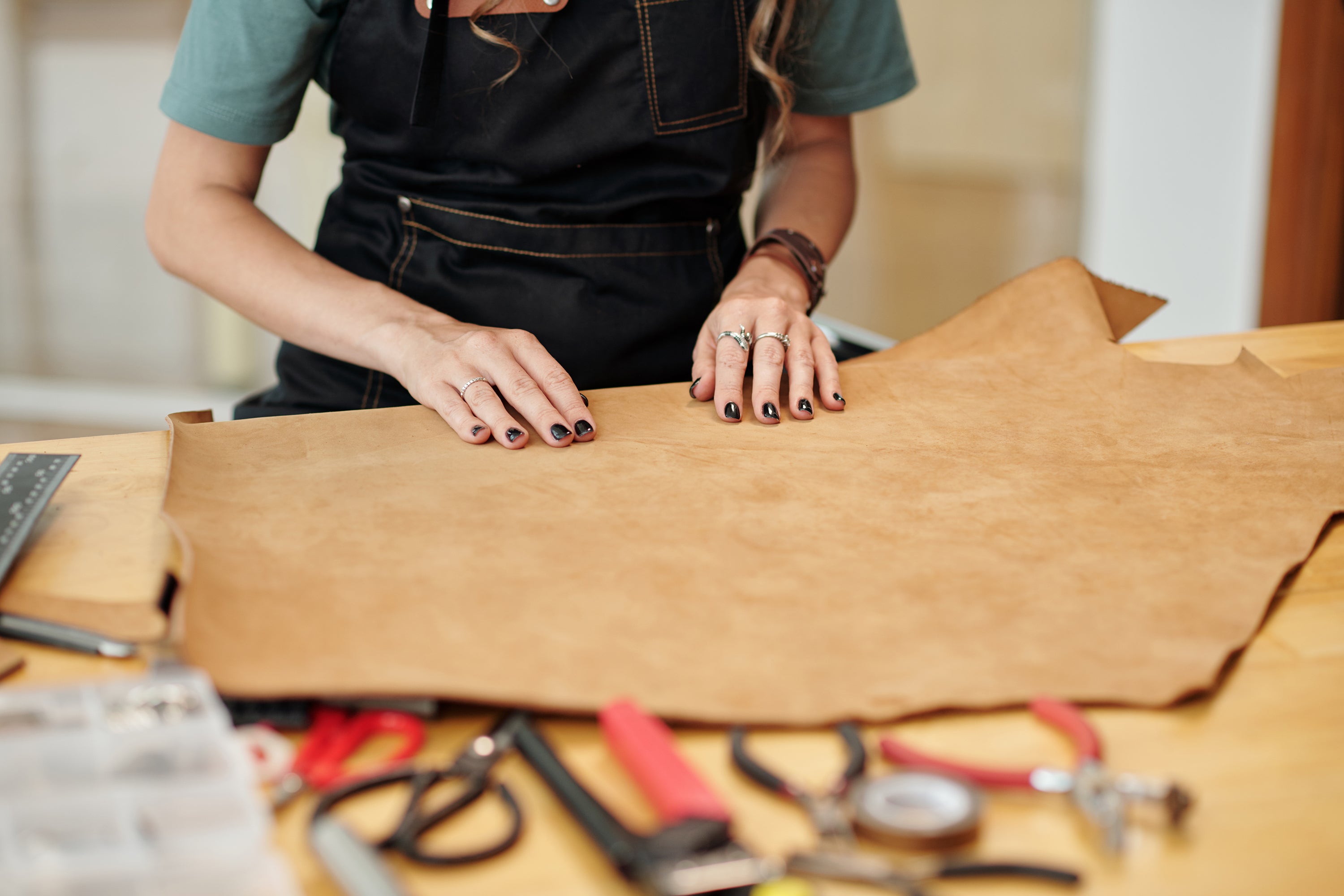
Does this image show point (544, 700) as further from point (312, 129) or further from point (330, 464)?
point (312, 129)

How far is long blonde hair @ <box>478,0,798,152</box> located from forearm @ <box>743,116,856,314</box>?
92 millimetres

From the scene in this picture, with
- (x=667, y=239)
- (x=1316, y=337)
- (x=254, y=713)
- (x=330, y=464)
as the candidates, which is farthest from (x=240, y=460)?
(x=1316, y=337)

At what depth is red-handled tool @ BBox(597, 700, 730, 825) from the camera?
0.38m

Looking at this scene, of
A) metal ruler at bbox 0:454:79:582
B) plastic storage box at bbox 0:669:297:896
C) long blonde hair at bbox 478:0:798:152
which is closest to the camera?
plastic storage box at bbox 0:669:297:896

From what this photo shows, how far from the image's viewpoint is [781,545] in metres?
0.57

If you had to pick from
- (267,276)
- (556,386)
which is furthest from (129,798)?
(267,276)

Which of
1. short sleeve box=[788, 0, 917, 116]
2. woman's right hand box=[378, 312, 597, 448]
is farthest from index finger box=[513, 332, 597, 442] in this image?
short sleeve box=[788, 0, 917, 116]

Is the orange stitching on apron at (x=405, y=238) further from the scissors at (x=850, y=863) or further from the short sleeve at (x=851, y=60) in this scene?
the scissors at (x=850, y=863)

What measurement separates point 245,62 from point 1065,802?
884mm

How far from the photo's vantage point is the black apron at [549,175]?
0.96 meters

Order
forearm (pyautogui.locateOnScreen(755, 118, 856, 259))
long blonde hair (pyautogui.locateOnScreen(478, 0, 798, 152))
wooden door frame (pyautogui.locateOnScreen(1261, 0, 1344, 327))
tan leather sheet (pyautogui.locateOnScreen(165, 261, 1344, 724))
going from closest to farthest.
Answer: tan leather sheet (pyautogui.locateOnScreen(165, 261, 1344, 724)) → long blonde hair (pyautogui.locateOnScreen(478, 0, 798, 152)) → forearm (pyautogui.locateOnScreen(755, 118, 856, 259)) → wooden door frame (pyautogui.locateOnScreen(1261, 0, 1344, 327))

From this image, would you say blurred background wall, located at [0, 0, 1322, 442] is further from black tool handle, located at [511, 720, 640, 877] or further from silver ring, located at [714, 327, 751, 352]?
black tool handle, located at [511, 720, 640, 877]

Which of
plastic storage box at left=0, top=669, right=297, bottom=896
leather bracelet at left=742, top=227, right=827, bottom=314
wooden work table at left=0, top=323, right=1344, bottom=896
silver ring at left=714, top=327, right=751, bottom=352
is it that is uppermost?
leather bracelet at left=742, top=227, right=827, bottom=314

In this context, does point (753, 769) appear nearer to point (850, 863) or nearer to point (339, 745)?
point (850, 863)
